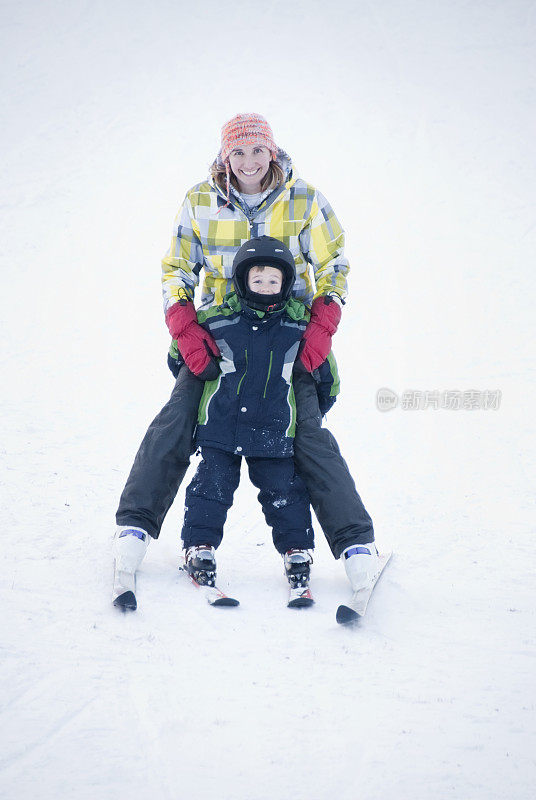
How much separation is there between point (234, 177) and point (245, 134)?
20cm

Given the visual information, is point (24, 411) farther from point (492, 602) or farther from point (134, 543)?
point (492, 602)

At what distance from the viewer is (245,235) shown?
3.21m

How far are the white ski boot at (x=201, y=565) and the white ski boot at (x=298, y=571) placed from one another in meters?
0.32

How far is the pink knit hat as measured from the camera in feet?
10.2

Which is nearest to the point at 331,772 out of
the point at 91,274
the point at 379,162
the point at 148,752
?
the point at 148,752

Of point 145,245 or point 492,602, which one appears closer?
point 492,602

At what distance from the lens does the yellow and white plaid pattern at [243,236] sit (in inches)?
Answer: 126

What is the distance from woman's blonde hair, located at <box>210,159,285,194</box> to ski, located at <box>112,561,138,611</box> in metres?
1.74

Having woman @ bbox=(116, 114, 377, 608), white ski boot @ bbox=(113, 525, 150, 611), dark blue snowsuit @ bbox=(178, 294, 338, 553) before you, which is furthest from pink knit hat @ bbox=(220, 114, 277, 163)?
white ski boot @ bbox=(113, 525, 150, 611)

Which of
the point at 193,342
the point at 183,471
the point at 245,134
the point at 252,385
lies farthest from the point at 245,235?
the point at 183,471

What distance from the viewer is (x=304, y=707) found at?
2.16 m

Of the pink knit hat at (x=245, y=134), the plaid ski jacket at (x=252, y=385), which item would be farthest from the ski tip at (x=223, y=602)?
the pink knit hat at (x=245, y=134)

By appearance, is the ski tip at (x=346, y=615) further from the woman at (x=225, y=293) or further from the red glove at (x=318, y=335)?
the red glove at (x=318, y=335)

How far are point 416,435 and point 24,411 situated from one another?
339cm
